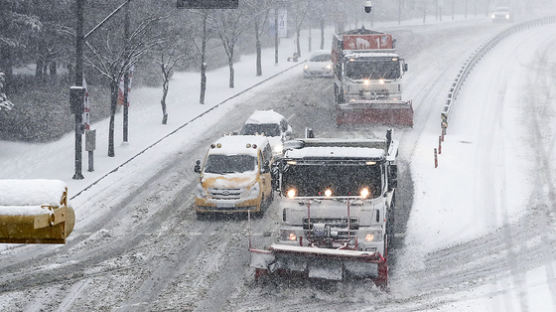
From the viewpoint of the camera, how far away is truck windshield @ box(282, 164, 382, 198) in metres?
15.5

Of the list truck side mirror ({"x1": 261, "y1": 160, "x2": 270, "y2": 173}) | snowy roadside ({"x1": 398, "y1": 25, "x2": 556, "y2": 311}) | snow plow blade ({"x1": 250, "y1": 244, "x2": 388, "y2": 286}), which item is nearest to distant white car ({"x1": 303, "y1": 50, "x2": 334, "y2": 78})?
snowy roadside ({"x1": 398, "y1": 25, "x2": 556, "y2": 311})

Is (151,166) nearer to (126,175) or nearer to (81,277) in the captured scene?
(126,175)

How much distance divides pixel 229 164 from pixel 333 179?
19.6 feet

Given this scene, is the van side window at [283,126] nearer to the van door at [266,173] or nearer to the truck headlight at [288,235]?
the van door at [266,173]

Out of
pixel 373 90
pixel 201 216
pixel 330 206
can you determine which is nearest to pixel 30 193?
pixel 330 206

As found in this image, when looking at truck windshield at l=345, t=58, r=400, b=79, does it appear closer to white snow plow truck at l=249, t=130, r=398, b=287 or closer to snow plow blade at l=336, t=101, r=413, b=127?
snow plow blade at l=336, t=101, r=413, b=127

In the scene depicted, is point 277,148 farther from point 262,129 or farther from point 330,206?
point 330,206

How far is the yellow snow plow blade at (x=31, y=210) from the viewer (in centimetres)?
879

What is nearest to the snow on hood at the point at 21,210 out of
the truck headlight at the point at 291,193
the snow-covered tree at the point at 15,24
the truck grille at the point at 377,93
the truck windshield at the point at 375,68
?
the truck headlight at the point at 291,193

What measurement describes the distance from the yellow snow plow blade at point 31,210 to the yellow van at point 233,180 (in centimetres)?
1139

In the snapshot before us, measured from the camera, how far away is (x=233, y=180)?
20594mm

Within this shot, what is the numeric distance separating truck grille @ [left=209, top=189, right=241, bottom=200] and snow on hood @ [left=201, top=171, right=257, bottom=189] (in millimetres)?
108

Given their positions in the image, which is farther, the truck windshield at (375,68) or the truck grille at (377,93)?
the truck grille at (377,93)

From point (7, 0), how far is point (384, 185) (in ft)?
76.1
